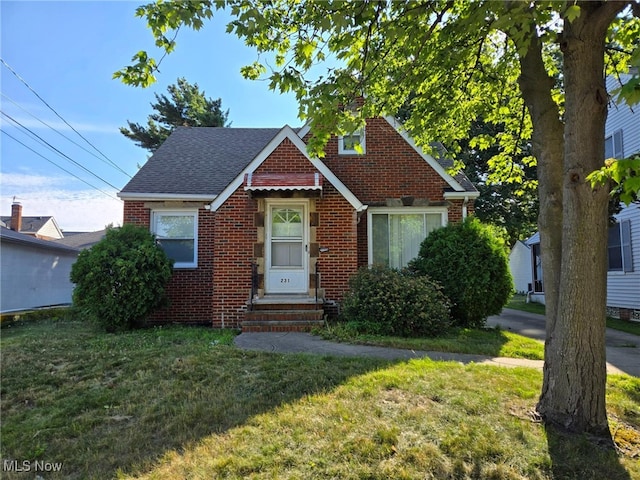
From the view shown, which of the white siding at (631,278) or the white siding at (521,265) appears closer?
the white siding at (631,278)

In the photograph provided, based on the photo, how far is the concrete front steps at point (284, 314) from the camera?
318 inches

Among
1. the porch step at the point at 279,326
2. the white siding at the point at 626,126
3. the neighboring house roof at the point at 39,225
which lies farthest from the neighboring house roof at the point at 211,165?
the neighboring house roof at the point at 39,225

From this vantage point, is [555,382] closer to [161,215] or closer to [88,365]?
[88,365]

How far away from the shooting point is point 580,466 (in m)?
3.01

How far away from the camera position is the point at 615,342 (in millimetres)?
8555

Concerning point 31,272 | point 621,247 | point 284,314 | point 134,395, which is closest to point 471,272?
point 284,314

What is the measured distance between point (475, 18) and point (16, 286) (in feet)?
56.1

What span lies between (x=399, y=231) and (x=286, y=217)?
323 cm

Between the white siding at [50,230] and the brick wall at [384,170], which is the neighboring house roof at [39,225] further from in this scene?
the brick wall at [384,170]

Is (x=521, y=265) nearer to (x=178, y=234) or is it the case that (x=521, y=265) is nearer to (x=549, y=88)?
(x=178, y=234)

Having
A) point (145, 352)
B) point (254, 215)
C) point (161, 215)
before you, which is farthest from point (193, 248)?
point (145, 352)

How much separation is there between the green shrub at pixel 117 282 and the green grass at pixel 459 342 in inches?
161

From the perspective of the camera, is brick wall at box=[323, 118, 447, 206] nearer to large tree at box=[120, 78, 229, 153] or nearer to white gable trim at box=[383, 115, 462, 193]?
white gable trim at box=[383, 115, 462, 193]

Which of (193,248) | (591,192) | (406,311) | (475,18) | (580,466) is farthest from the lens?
(193,248)
